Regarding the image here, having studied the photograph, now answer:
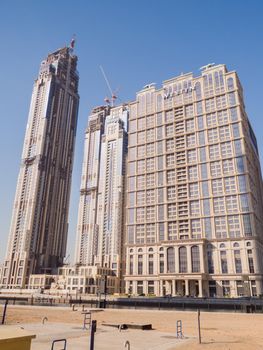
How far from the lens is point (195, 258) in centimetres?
11394

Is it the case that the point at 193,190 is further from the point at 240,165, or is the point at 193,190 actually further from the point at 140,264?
the point at 140,264

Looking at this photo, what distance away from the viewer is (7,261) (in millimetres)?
189250

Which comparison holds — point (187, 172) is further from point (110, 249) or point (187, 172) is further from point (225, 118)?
point (110, 249)

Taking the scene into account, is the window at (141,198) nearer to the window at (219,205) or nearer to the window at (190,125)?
the window at (219,205)

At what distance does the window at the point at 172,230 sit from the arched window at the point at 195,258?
10150mm

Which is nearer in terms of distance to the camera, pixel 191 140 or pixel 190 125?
pixel 191 140

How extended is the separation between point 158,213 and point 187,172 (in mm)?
21674

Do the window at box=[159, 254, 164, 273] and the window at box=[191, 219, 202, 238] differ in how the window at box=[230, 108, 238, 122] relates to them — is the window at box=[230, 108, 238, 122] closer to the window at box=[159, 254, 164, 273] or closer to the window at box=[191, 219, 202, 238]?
the window at box=[191, 219, 202, 238]

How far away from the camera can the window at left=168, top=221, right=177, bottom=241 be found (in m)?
122

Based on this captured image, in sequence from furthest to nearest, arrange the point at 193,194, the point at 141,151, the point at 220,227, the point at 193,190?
the point at 141,151, the point at 193,190, the point at 193,194, the point at 220,227

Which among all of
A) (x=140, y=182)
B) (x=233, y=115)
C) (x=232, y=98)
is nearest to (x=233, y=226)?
(x=233, y=115)

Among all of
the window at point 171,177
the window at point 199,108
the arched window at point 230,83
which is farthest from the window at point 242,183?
the arched window at point 230,83

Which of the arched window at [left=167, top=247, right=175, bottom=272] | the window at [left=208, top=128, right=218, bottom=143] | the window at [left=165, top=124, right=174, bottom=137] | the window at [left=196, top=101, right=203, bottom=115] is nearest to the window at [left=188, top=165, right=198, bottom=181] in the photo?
the window at [left=208, top=128, right=218, bottom=143]

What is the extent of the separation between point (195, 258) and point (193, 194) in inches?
1022
